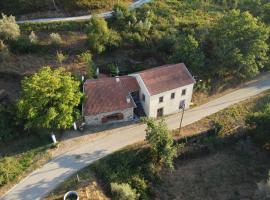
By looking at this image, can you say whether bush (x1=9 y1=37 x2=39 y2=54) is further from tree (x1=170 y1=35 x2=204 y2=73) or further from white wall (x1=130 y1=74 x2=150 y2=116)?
tree (x1=170 y1=35 x2=204 y2=73)

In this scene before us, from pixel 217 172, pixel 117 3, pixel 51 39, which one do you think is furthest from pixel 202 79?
pixel 51 39

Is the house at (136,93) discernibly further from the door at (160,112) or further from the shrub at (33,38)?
the shrub at (33,38)

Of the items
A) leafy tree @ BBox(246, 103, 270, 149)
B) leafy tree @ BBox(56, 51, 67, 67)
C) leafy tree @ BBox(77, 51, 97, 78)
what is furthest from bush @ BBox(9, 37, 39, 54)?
leafy tree @ BBox(246, 103, 270, 149)

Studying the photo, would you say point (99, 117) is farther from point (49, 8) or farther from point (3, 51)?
point (49, 8)

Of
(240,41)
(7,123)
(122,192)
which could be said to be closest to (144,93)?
(122,192)

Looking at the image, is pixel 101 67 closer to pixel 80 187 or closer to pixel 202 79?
pixel 202 79

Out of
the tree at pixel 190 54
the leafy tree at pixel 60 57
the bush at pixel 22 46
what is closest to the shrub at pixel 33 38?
the bush at pixel 22 46
